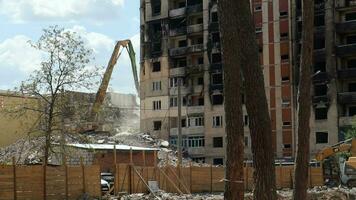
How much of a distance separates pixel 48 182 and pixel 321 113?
4905 cm

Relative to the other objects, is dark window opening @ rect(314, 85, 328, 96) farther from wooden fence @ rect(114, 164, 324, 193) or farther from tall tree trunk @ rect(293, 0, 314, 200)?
tall tree trunk @ rect(293, 0, 314, 200)

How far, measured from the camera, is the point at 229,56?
1339 centimetres

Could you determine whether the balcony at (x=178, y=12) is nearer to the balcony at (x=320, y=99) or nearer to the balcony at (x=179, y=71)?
the balcony at (x=179, y=71)

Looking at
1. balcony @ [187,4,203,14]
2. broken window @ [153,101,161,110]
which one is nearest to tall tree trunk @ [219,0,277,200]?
balcony @ [187,4,203,14]

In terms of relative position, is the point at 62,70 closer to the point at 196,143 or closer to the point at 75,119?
the point at 75,119

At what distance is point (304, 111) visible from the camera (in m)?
19.1

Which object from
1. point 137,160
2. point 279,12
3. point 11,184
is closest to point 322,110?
point 279,12

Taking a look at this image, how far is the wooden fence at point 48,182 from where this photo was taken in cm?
2594

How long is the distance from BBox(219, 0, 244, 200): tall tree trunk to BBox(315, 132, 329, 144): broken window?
5904 centimetres

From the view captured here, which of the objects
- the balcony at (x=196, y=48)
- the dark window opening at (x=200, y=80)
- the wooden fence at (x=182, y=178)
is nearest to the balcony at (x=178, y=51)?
the balcony at (x=196, y=48)

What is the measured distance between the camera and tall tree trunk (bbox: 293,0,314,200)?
18.6 m

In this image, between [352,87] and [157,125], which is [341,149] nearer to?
[352,87]

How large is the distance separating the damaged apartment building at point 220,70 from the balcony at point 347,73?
0.13m

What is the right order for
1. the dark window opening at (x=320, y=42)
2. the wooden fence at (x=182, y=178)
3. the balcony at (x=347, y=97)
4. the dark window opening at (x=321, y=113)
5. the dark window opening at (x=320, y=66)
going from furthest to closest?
the dark window opening at (x=320, y=42) → the dark window opening at (x=320, y=66) → the dark window opening at (x=321, y=113) → the balcony at (x=347, y=97) → the wooden fence at (x=182, y=178)
